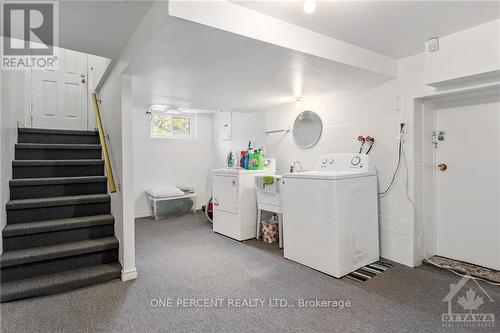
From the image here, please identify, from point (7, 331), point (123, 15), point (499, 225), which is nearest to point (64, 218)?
point (7, 331)

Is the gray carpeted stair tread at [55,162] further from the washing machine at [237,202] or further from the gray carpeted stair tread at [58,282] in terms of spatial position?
the washing machine at [237,202]

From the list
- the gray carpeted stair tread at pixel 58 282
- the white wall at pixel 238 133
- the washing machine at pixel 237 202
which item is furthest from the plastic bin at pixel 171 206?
the gray carpeted stair tread at pixel 58 282

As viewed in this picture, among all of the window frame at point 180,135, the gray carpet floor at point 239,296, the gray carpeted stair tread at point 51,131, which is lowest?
the gray carpet floor at point 239,296

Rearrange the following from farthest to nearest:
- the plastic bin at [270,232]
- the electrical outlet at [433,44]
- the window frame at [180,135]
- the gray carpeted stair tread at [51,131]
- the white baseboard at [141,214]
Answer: the window frame at [180,135] → the white baseboard at [141,214] → the plastic bin at [270,232] → the gray carpeted stair tread at [51,131] → the electrical outlet at [433,44]

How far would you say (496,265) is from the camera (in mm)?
2539

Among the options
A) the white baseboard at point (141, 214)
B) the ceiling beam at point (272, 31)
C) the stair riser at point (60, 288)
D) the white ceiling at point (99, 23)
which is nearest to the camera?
the ceiling beam at point (272, 31)

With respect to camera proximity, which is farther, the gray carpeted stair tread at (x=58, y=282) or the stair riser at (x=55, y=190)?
the stair riser at (x=55, y=190)

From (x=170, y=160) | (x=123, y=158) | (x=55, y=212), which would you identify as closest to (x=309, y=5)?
(x=123, y=158)

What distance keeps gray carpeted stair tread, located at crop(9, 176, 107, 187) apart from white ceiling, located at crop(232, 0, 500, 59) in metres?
2.53

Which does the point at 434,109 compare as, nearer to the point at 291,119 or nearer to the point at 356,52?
the point at 356,52

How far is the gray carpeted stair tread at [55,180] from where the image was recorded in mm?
2748

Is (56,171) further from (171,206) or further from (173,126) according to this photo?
(173,126)

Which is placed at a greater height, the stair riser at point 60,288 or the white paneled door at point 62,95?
the white paneled door at point 62,95

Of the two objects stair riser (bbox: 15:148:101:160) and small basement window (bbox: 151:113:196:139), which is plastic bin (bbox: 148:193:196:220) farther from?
stair riser (bbox: 15:148:101:160)
